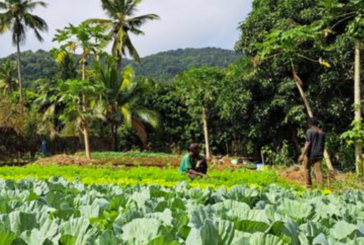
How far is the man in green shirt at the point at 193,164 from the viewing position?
8188 mm

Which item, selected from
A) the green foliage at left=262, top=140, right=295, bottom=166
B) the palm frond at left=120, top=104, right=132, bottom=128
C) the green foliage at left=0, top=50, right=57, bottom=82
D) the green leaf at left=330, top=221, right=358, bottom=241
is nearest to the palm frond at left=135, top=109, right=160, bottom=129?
the palm frond at left=120, top=104, right=132, bottom=128

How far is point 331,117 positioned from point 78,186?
1306 centimetres

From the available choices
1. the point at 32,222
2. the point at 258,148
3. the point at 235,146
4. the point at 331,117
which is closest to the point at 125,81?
the point at 235,146

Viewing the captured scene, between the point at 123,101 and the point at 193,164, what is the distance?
17.1m

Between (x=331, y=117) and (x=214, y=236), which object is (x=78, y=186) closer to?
(x=214, y=236)

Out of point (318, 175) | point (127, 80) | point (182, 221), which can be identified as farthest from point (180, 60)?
point (182, 221)

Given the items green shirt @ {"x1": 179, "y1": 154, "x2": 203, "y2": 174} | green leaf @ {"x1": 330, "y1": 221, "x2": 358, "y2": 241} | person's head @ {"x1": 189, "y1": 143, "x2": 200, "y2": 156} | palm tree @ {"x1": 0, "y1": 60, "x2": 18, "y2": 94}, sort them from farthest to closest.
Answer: palm tree @ {"x1": 0, "y1": 60, "x2": 18, "y2": 94} < green shirt @ {"x1": 179, "y1": 154, "x2": 203, "y2": 174} < person's head @ {"x1": 189, "y1": 143, "x2": 200, "y2": 156} < green leaf @ {"x1": 330, "y1": 221, "x2": 358, "y2": 241}

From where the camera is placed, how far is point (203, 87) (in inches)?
827

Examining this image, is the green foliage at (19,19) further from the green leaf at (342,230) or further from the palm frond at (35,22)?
the green leaf at (342,230)

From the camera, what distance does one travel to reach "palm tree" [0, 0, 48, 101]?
29781 mm

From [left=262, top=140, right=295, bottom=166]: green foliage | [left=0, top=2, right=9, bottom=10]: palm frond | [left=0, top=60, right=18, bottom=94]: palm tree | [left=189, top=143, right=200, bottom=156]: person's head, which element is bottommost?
[left=262, top=140, right=295, bottom=166]: green foliage

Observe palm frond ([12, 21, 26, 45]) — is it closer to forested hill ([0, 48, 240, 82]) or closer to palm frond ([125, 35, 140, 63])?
palm frond ([125, 35, 140, 63])

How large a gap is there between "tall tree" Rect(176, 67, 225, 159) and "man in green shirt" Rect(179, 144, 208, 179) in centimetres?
1198

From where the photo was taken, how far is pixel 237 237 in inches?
73.0
